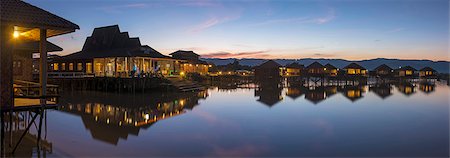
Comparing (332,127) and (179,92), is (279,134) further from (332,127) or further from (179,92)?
(179,92)

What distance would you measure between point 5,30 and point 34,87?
1.92 meters

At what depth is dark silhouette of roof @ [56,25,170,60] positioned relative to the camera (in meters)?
36.8

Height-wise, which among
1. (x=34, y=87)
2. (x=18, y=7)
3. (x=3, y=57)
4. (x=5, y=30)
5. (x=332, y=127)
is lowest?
(x=332, y=127)

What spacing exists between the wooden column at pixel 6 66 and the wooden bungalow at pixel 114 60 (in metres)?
23.3

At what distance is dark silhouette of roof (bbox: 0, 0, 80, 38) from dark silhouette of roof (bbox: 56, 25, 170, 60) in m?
26.3

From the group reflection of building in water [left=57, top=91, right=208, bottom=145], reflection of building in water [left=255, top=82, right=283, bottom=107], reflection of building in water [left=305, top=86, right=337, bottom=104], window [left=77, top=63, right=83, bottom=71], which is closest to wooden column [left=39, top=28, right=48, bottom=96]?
reflection of building in water [left=57, top=91, right=208, bottom=145]

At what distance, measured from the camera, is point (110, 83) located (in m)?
31.5

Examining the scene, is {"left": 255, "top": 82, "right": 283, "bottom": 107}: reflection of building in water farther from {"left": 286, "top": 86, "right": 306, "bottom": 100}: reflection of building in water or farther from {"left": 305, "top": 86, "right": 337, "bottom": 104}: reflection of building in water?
{"left": 305, "top": 86, "right": 337, "bottom": 104}: reflection of building in water

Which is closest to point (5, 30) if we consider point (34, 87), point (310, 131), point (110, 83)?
point (34, 87)

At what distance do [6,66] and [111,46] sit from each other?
33337mm

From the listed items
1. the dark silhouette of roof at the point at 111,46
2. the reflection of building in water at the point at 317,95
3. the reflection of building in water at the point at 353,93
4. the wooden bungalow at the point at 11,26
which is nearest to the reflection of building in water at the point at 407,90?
the reflection of building in water at the point at 353,93

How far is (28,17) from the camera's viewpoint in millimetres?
8602

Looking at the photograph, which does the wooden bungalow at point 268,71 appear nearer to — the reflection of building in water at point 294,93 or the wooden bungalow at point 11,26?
the reflection of building in water at point 294,93

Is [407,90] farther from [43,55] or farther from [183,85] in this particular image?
[43,55]
